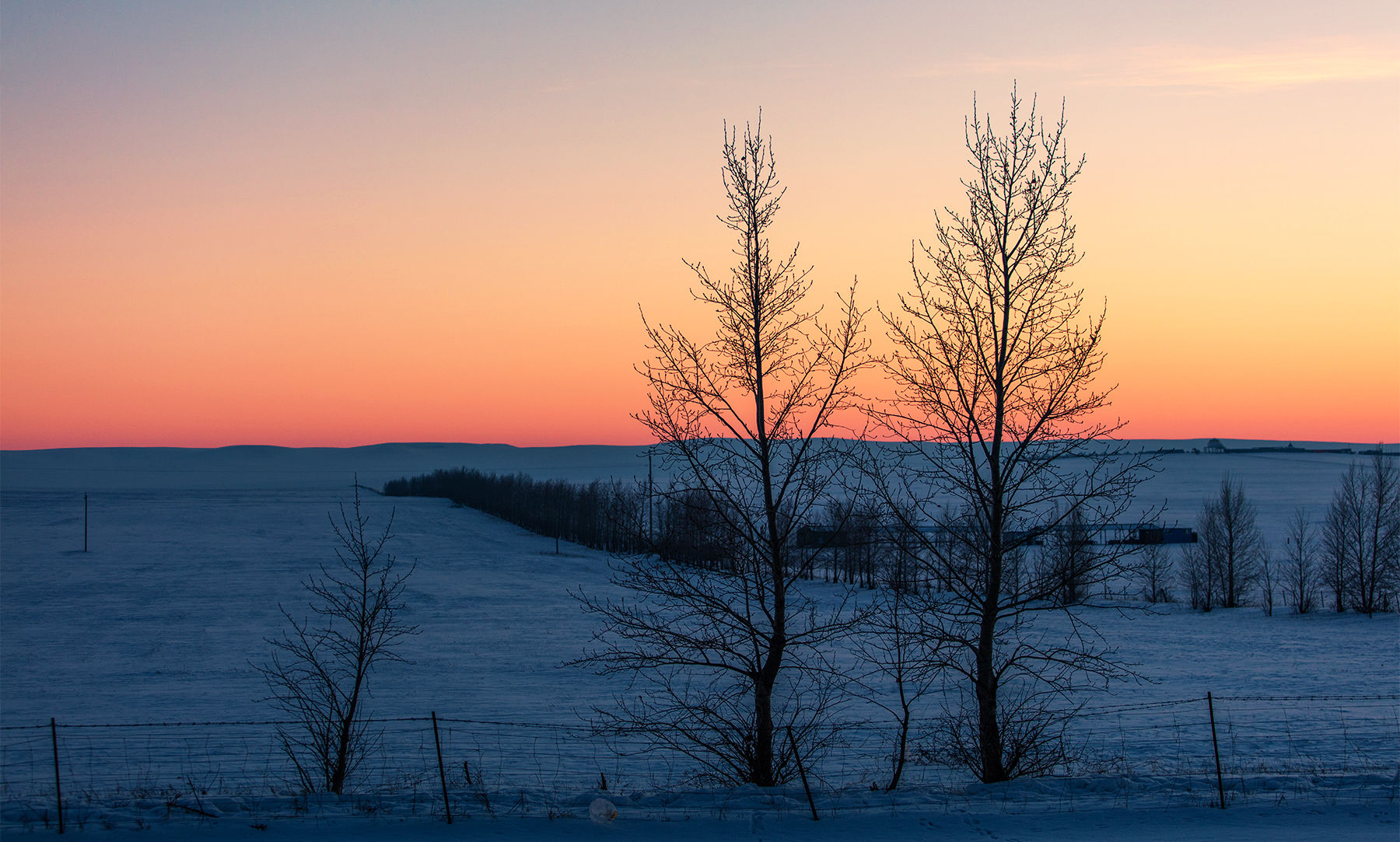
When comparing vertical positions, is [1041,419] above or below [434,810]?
above

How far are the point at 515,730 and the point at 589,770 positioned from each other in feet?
15.5

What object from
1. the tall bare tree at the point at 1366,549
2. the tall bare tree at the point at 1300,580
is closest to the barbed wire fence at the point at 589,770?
the tall bare tree at the point at 1300,580

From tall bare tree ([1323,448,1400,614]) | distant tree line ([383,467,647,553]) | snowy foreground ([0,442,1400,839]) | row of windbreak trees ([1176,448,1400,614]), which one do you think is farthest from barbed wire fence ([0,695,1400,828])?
distant tree line ([383,467,647,553])

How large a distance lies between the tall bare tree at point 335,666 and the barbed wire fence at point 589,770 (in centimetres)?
58

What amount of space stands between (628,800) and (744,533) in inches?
142

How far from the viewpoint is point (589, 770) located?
701 inches

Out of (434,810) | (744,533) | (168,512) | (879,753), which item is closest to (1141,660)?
(879,753)

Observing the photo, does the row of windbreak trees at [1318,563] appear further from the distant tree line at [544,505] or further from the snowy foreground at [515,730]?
the distant tree line at [544,505]

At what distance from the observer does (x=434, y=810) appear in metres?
10.1

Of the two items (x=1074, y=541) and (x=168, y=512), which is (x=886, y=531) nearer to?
(x=1074, y=541)

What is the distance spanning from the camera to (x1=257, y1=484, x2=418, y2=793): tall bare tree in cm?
1338

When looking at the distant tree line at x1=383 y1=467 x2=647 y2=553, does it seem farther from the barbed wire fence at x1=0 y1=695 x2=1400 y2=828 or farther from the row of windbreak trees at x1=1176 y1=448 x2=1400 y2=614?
the barbed wire fence at x1=0 y1=695 x2=1400 y2=828

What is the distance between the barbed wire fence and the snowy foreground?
0.07 meters

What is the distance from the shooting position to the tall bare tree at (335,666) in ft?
43.9
